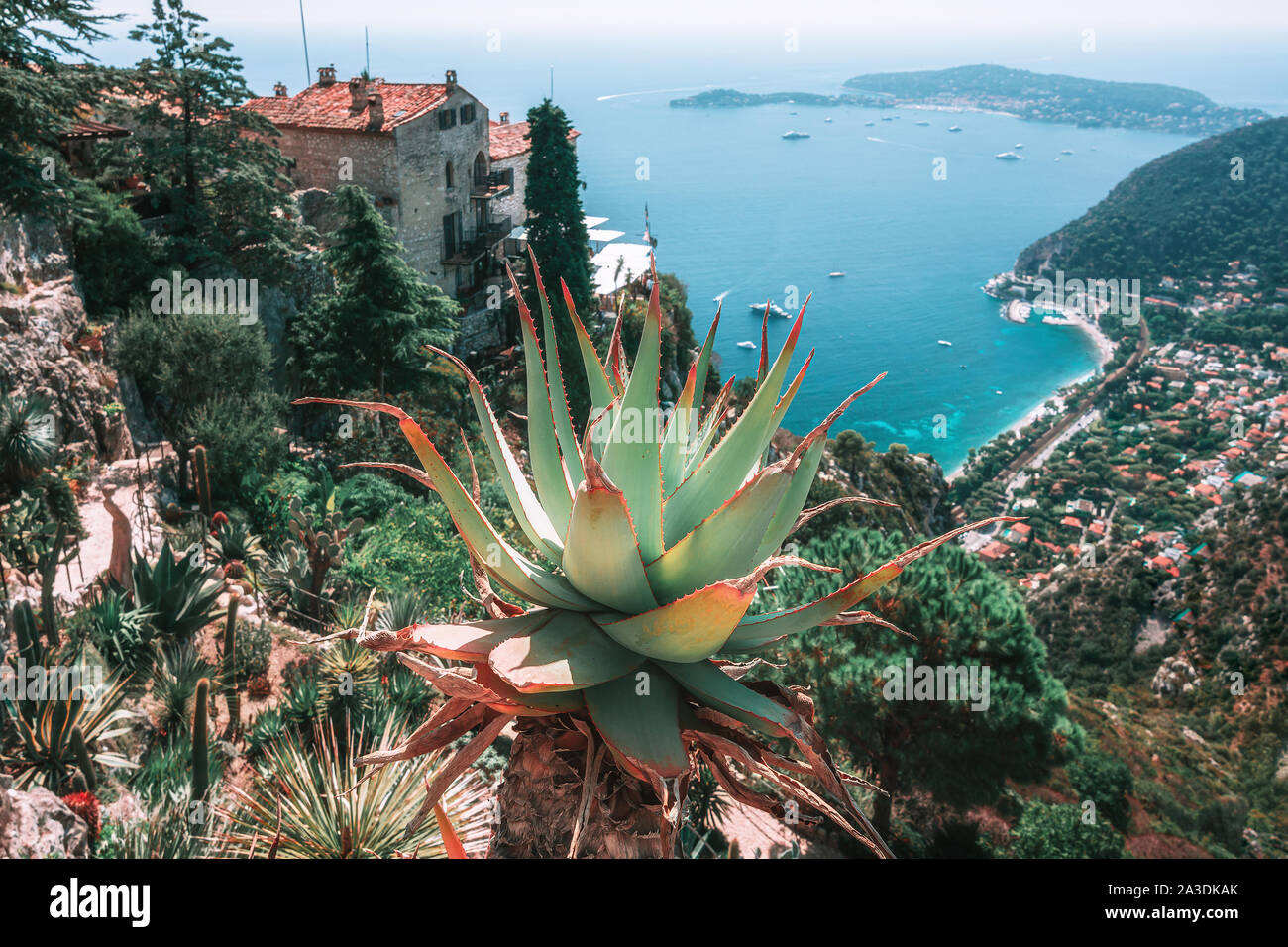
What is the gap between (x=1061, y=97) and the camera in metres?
136

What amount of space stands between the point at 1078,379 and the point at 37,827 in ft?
256

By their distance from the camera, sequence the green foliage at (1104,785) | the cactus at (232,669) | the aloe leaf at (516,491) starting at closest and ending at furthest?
the aloe leaf at (516,491)
the cactus at (232,669)
the green foliage at (1104,785)

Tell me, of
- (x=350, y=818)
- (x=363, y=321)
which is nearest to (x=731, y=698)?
(x=350, y=818)

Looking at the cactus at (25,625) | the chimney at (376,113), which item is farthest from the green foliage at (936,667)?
the chimney at (376,113)

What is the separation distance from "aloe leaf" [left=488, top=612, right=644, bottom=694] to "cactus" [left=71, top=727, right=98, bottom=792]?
6.68 metres

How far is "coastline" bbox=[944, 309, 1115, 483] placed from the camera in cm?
6089

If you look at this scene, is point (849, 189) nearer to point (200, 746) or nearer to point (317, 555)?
point (317, 555)

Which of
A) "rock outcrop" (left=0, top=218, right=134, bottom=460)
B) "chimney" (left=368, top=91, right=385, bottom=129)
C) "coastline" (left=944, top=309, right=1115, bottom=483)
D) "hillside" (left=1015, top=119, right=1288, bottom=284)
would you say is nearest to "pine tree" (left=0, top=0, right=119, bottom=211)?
"rock outcrop" (left=0, top=218, right=134, bottom=460)

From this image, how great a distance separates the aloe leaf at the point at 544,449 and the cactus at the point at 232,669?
26.7 ft

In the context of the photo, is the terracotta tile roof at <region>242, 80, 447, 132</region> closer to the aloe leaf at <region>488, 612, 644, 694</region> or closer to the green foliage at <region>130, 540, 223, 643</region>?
the green foliage at <region>130, 540, 223, 643</region>

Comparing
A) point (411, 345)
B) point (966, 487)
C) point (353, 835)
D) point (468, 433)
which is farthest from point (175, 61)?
point (966, 487)

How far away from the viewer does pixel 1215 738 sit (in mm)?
22344

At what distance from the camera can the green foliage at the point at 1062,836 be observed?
9156mm

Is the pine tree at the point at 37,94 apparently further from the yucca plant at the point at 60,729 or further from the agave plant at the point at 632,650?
the agave plant at the point at 632,650
